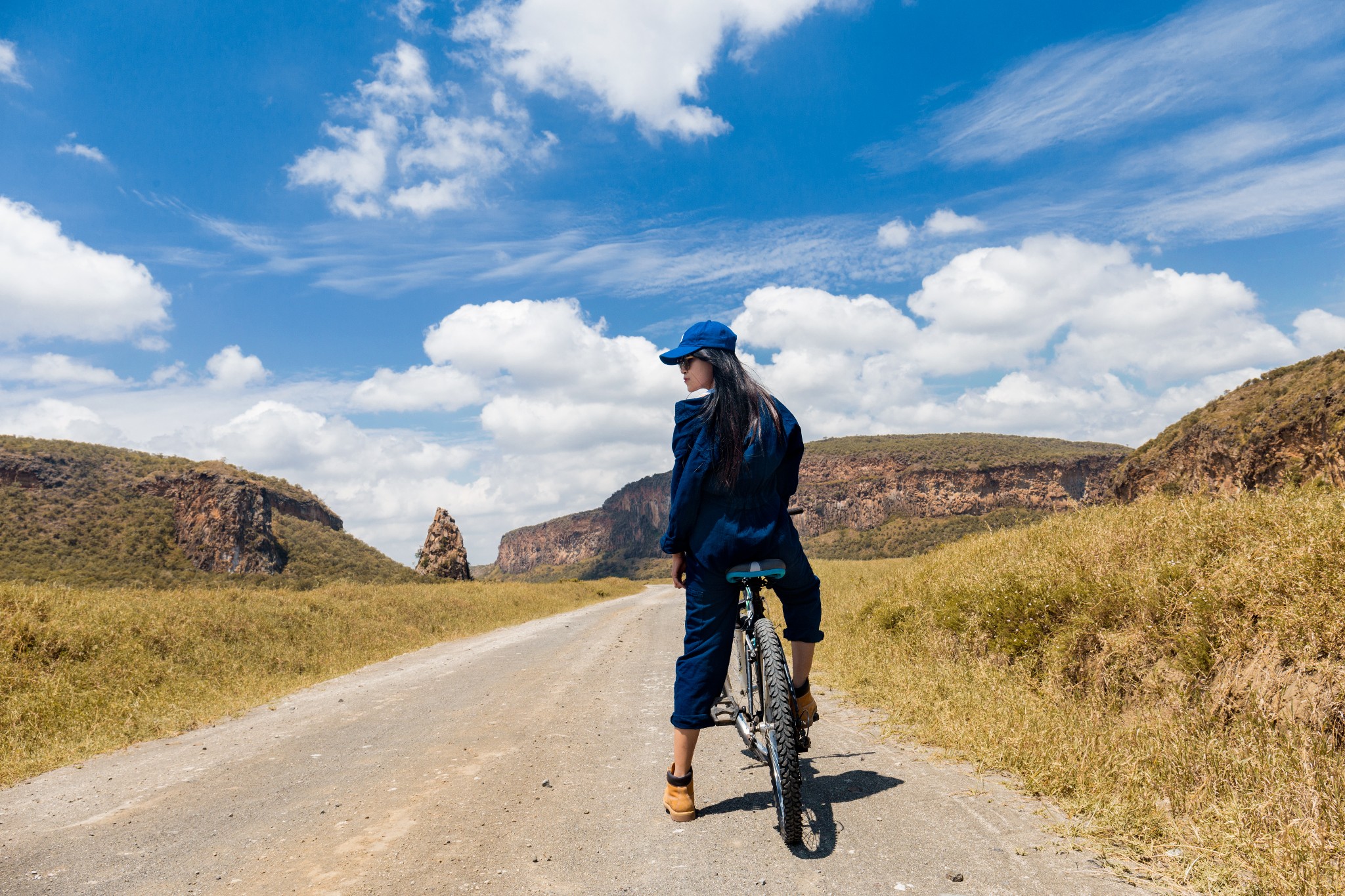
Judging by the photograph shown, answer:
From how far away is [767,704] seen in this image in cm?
329

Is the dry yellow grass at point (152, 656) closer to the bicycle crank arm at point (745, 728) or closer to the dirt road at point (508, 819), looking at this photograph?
the dirt road at point (508, 819)

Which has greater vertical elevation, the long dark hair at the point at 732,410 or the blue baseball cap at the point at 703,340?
the blue baseball cap at the point at 703,340

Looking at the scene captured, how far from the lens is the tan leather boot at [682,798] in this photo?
3.39 metres

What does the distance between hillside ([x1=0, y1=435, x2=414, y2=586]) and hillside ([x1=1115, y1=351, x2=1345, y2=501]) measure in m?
42.1

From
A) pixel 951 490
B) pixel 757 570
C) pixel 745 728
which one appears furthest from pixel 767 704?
pixel 951 490

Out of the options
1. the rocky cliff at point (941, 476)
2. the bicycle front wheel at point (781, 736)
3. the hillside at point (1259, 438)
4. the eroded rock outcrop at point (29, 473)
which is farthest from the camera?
the rocky cliff at point (941, 476)

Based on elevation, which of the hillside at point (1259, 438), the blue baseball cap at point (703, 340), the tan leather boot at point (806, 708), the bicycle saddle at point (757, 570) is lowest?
the tan leather boot at point (806, 708)

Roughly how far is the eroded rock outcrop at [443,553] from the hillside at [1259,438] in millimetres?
40012

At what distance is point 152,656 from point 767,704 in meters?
10.3

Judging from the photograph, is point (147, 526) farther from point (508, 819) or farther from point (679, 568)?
point (679, 568)

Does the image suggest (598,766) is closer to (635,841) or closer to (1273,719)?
(635,841)

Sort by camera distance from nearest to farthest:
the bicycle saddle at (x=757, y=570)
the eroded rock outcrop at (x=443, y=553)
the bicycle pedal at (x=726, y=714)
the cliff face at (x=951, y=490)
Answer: the bicycle saddle at (x=757, y=570)
the bicycle pedal at (x=726, y=714)
the eroded rock outcrop at (x=443, y=553)
the cliff face at (x=951, y=490)

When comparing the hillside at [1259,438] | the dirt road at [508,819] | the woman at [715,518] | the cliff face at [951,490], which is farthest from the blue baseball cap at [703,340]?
the cliff face at [951,490]

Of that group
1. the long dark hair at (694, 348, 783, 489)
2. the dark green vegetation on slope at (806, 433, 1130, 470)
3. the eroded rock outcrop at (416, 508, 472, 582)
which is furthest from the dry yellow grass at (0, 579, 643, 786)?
the dark green vegetation on slope at (806, 433, 1130, 470)
